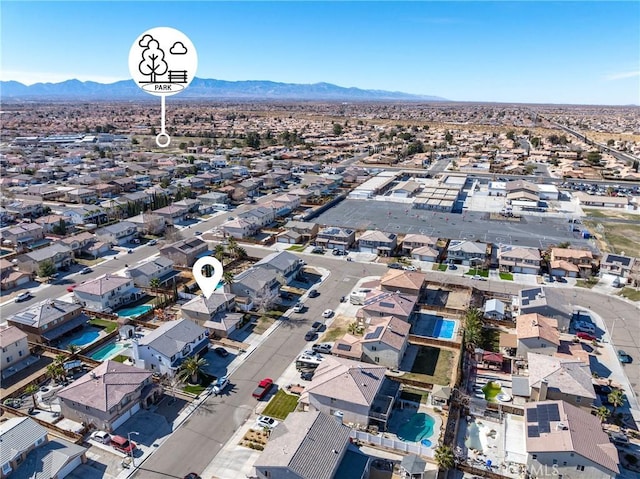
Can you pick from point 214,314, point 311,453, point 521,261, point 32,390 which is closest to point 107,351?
point 32,390

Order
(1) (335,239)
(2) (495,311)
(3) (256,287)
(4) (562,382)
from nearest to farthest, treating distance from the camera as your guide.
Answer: (4) (562,382) < (2) (495,311) < (3) (256,287) < (1) (335,239)

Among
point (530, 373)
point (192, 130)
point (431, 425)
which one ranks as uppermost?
point (192, 130)

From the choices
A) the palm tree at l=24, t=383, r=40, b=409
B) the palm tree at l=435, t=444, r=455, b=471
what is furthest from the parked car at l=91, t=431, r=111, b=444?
the palm tree at l=435, t=444, r=455, b=471

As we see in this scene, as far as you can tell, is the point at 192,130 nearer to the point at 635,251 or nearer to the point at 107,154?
the point at 107,154

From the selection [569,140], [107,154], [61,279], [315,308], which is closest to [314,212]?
[315,308]

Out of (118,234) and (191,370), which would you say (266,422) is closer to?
(191,370)

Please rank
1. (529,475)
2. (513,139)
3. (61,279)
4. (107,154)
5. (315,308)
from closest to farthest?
(529,475) → (315,308) → (61,279) → (107,154) → (513,139)

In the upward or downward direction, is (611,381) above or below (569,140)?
below

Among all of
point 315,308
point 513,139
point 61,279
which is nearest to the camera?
point 315,308

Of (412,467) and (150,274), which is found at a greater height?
(150,274)
